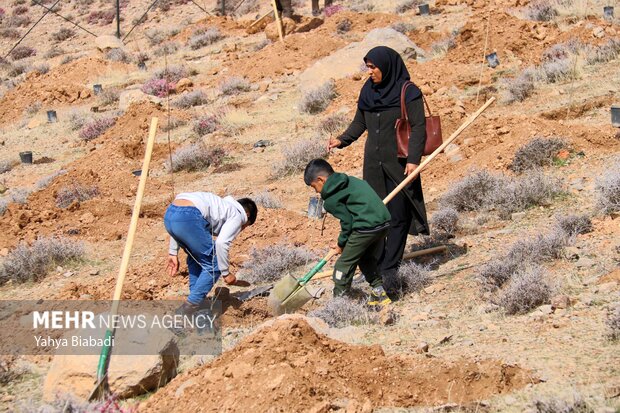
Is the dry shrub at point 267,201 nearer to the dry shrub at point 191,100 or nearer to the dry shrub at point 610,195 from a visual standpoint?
the dry shrub at point 610,195

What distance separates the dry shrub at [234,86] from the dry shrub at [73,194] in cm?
647

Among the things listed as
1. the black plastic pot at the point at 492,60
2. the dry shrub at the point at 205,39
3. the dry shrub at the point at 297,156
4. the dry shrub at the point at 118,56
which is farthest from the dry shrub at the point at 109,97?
the black plastic pot at the point at 492,60

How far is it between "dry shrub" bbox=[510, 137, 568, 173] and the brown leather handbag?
3163 mm

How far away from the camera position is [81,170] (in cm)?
1234

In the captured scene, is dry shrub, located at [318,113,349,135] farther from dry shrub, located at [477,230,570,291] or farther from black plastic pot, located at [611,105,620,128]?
dry shrub, located at [477,230,570,291]

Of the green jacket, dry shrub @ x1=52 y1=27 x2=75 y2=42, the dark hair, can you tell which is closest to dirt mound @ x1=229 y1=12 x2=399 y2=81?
the dark hair

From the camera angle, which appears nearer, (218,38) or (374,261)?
(374,261)

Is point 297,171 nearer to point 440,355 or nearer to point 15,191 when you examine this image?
point 15,191

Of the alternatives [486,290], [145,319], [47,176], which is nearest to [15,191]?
[47,176]

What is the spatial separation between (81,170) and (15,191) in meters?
1.22

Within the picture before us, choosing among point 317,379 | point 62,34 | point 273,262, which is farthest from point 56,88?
point 317,379

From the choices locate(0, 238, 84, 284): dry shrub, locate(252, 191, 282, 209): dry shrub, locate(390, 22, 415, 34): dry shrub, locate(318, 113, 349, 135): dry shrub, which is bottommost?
locate(390, 22, 415, 34): dry shrub

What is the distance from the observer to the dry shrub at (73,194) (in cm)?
1137

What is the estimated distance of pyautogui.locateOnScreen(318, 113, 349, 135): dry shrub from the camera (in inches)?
516
